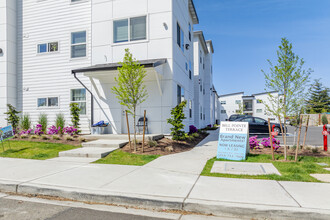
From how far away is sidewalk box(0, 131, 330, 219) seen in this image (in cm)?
354

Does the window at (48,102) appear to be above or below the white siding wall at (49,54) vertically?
below

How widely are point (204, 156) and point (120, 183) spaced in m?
4.04

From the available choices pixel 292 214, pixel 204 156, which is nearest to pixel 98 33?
pixel 204 156

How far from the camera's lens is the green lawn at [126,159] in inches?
275

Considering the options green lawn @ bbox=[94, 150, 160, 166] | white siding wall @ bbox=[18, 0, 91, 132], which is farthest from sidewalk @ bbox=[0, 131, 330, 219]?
white siding wall @ bbox=[18, 0, 91, 132]

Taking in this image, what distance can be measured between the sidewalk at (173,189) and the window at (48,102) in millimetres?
8431

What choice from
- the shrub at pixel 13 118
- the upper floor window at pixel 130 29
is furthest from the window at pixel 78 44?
the shrub at pixel 13 118

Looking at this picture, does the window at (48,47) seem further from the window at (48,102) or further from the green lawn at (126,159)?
the green lawn at (126,159)

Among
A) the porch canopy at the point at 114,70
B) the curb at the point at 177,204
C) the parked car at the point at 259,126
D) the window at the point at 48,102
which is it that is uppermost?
the porch canopy at the point at 114,70

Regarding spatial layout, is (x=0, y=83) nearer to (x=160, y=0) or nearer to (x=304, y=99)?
(x=160, y=0)

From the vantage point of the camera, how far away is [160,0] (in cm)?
1148

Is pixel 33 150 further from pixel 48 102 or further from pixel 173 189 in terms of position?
pixel 173 189

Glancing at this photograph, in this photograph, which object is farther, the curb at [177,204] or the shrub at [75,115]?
the shrub at [75,115]

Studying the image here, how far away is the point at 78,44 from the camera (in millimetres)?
13734
